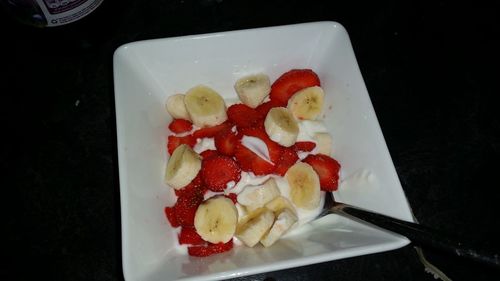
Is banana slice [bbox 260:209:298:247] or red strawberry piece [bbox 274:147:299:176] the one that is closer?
banana slice [bbox 260:209:298:247]

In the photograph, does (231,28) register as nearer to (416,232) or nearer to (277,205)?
(277,205)

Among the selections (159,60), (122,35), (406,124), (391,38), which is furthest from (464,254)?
(122,35)

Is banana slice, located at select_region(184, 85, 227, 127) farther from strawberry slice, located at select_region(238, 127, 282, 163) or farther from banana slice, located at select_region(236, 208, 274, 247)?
banana slice, located at select_region(236, 208, 274, 247)

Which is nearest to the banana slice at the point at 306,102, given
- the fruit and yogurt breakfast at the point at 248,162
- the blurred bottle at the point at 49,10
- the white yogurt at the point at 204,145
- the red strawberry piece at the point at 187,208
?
the fruit and yogurt breakfast at the point at 248,162

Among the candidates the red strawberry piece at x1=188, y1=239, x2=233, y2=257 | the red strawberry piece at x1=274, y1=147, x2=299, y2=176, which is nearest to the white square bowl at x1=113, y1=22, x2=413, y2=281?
the red strawberry piece at x1=188, y1=239, x2=233, y2=257

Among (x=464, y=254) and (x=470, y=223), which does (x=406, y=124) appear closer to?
(x=470, y=223)

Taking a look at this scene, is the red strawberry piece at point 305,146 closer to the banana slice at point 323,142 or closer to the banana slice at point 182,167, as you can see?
the banana slice at point 323,142
